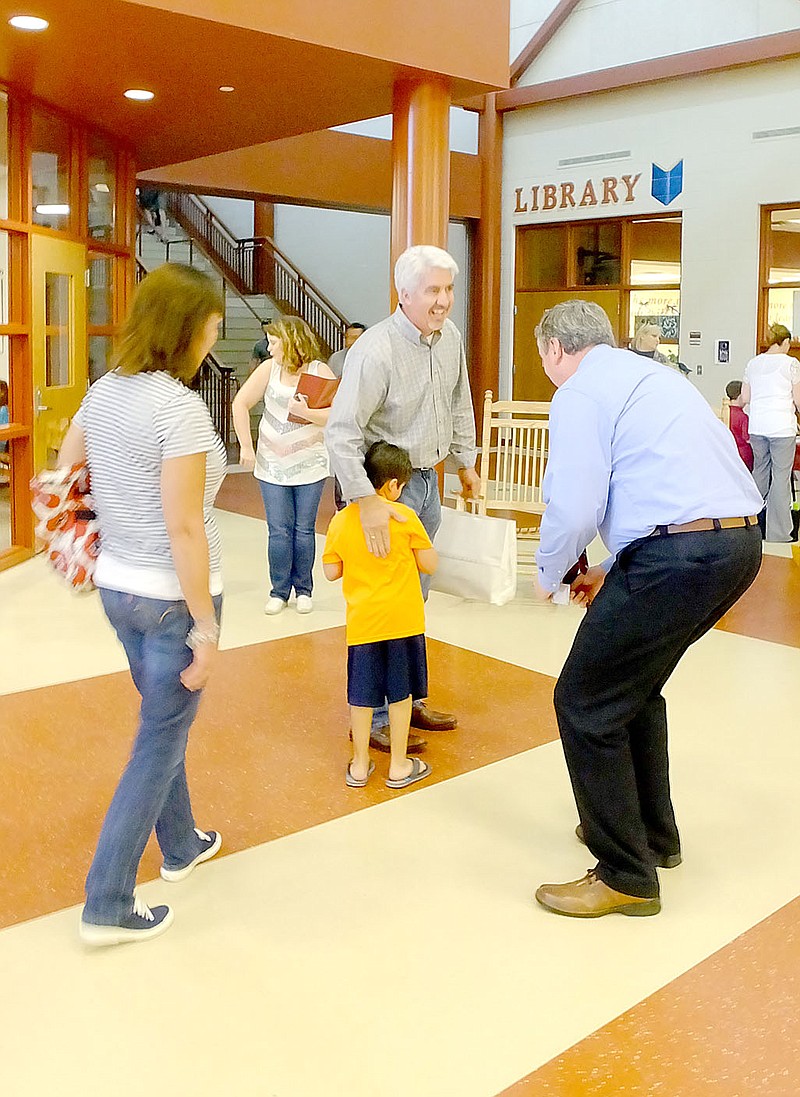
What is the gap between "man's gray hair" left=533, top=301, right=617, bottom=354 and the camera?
8.65 ft

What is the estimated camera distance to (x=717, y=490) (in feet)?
8.17

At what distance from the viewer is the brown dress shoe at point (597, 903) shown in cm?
271

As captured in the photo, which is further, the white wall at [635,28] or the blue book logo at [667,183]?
the blue book logo at [667,183]

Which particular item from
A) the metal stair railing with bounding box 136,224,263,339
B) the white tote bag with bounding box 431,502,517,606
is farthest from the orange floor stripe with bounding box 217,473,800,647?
the metal stair railing with bounding box 136,224,263,339

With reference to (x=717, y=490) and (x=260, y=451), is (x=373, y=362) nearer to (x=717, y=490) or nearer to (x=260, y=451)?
(x=717, y=490)

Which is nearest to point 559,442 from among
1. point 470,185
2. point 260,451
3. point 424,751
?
point 424,751

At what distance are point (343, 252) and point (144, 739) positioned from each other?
1408cm

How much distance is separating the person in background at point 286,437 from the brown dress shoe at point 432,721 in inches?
68.9

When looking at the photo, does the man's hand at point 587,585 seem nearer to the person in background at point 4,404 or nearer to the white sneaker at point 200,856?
the white sneaker at point 200,856

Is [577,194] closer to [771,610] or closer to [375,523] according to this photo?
[771,610]

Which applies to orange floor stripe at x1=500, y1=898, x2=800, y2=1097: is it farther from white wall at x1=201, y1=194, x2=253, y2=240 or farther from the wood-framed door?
white wall at x1=201, y1=194, x2=253, y2=240

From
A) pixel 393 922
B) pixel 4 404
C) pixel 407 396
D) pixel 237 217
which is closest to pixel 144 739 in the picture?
pixel 393 922

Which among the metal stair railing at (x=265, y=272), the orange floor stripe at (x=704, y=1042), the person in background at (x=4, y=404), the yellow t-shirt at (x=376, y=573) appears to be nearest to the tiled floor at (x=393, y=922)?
the orange floor stripe at (x=704, y=1042)

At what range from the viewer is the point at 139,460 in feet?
7.64
